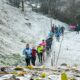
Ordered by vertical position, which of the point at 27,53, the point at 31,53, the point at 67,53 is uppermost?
the point at 27,53

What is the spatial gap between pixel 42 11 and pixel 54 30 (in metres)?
17.9

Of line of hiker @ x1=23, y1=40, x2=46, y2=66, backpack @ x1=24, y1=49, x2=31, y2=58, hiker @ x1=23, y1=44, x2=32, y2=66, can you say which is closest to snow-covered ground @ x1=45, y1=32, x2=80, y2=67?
line of hiker @ x1=23, y1=40, x2=46, y2=66

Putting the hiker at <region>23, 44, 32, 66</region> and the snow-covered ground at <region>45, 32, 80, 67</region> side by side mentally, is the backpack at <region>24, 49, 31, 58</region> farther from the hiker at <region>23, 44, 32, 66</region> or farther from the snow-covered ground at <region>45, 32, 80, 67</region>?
the snow-covered ground at <region>45, 32, 80, 67</region>

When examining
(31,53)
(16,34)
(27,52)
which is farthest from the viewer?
(16,34)

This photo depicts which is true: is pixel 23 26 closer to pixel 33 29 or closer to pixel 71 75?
pixel 33 29

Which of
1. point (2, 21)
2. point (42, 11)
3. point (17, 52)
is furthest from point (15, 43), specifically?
point (42, 11)

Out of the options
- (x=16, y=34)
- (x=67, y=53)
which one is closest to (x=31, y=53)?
(x=67, y=53)

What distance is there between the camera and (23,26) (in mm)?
40094

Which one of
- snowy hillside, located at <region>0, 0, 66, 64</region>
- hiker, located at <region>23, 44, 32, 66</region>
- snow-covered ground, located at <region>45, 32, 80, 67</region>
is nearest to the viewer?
hiker, located at <region>23, 44, 32, 66</region>

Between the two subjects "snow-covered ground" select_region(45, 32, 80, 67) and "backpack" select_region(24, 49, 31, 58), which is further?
"snow-covered ground" select_region(45, 32, 80, 67)

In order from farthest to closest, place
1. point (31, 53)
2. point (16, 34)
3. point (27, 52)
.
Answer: point (16, 34) → point (31, 53) → point (27, 52)

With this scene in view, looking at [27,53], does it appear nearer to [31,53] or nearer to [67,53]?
[31,53]

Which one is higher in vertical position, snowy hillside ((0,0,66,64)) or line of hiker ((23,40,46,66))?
line of hiker ((23,40,46,66))

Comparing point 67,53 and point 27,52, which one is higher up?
point 27,52
